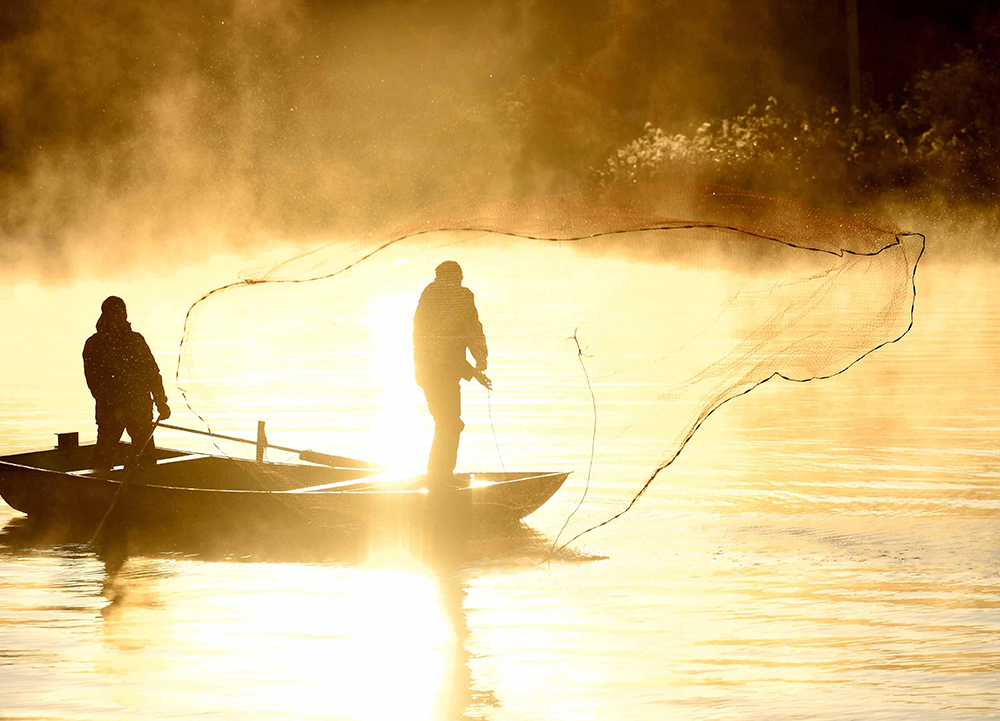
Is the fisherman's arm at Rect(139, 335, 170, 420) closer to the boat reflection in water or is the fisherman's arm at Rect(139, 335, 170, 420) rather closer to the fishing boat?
the fishing boat

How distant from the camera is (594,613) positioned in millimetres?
11562

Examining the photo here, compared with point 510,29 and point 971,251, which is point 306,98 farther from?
point 971,251

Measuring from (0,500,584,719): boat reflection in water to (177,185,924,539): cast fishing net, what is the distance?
4.28 feet

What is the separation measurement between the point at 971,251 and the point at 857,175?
482cm

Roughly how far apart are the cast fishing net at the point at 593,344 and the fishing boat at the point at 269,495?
680mm

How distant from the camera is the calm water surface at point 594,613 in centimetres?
952

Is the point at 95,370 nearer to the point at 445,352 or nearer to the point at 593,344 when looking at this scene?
the point at 445,352

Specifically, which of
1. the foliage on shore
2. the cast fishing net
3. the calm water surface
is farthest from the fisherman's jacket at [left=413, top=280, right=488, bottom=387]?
the foliage on shore

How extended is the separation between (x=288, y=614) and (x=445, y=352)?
2.88 metres

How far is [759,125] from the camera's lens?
4956 cm

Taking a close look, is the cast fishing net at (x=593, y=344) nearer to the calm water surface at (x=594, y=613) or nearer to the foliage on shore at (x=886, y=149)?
the calm water surface at (x=594, y=613)

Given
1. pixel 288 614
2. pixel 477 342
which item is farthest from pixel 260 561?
pixel 477 342

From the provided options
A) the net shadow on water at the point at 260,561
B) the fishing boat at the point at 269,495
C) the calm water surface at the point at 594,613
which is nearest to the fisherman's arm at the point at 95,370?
the fishing boat at the point at 269,495

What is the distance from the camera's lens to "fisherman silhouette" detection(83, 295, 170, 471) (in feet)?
48.7
